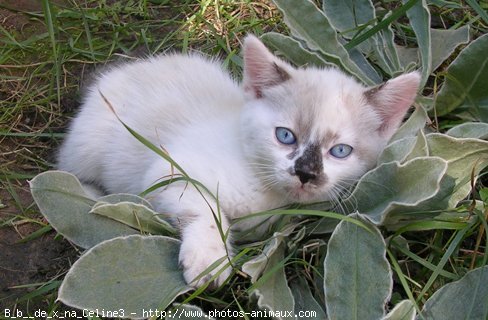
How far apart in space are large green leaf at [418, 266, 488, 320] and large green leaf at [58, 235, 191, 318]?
75cm

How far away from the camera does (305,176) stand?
1.99 meters

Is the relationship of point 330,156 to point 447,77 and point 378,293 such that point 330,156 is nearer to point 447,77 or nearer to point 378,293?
point 378,293

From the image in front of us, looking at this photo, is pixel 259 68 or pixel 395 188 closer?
pixel 395 188

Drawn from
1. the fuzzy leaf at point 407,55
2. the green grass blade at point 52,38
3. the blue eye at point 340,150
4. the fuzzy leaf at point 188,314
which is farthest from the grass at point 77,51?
the fuzzy leaf at point 188,314

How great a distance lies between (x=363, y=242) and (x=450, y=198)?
396 mm

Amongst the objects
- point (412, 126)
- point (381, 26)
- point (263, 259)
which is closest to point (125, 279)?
point (263, 259)

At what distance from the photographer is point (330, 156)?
2104 mm

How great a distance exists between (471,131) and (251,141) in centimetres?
77

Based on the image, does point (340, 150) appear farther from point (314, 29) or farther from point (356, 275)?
point (314, 29)

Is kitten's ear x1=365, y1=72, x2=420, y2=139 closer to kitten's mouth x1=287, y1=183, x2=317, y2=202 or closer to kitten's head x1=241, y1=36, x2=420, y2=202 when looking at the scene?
kitten's head x1=241, y1=36, x2=420, y2=202

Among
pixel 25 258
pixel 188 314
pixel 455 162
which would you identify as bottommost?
pixel 25 258

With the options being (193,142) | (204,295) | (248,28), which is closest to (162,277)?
(204,295)

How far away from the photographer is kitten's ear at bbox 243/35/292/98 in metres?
2.22

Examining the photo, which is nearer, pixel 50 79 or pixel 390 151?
pixel 390 151
